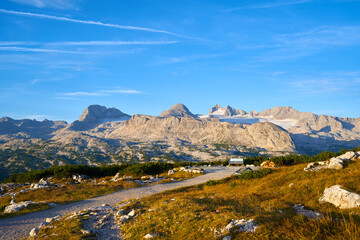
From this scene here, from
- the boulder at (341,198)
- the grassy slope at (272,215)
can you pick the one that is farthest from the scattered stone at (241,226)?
the boulder at (341,198)

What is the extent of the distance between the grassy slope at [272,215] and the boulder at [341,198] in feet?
1.44

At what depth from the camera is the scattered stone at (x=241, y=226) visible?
9.33m

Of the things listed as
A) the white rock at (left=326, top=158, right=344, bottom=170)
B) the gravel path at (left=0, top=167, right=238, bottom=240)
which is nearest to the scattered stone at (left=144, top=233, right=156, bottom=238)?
the gravel path at (left=0, top=167, right=238, bottom=240)

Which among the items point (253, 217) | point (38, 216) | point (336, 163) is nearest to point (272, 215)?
point (253, 217)

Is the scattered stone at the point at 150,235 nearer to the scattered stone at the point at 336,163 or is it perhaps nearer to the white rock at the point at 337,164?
the scattered stone at the point at 336,163

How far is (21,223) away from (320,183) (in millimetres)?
22389

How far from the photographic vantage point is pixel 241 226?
973 cm

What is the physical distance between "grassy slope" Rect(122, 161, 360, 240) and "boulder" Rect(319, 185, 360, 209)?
0.44 metres

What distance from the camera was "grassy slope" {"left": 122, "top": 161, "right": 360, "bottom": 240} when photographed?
8.10 meters

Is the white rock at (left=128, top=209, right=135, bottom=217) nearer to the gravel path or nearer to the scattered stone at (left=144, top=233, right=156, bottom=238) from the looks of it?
the scattered stone at (left=144, top=233, right=156, bottom=238)

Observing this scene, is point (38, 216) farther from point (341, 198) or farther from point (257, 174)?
point (341, 198)

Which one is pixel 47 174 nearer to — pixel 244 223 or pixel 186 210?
pixel 186 210

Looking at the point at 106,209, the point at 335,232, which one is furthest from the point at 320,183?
the point at 106,209

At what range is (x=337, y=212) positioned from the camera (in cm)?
1133
